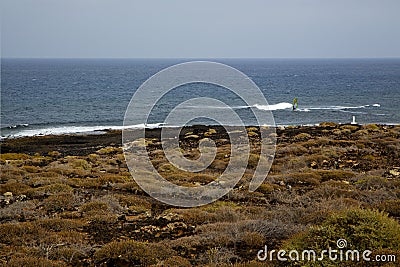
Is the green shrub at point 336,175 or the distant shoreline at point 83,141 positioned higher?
the green shrub at point 336,175

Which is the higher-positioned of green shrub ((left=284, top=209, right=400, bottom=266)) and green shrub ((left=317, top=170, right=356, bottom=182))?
green shrub ((left=284, top=209, right=400, bottom=266))

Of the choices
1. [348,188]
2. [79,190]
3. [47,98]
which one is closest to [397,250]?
[348,188]

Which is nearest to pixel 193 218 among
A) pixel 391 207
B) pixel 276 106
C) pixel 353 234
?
pixel 353 234

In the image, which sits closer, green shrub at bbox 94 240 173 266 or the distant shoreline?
green shrub at bbox 94 240 173 266

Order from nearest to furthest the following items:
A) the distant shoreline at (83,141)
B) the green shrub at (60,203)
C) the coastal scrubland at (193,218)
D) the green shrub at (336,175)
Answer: the coastal scrubland at (193,218) → the green shrub at (60,203) → the green shrub at (336,175) → the distant shoreline at (83,141)

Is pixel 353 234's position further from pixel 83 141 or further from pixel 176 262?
pixel 83 141

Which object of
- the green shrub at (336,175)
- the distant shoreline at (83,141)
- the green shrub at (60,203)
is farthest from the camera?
the distant shoreline at (83,141)

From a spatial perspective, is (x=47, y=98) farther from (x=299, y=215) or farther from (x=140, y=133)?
(x=299, y=215)

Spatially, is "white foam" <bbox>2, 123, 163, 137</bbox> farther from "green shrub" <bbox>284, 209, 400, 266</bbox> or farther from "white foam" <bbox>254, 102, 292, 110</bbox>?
"green shrub" <bbox>284, 209, 400, 266</bbox>

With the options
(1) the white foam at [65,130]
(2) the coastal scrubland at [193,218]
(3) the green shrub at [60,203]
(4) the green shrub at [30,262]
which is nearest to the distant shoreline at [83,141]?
(1) the white foam at [65,130]

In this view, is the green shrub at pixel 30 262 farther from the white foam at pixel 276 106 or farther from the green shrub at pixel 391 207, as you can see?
the white foam at pixel 276 106

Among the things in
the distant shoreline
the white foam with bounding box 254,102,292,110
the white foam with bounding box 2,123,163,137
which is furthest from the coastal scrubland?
the white foam with bounding box 254,102,292,110

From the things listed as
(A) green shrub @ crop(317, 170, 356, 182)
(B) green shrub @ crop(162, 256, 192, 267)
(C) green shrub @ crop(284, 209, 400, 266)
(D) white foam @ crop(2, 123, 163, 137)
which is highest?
(C) green shrub @ crop(284, 209, 400, 266)

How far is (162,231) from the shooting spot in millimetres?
9828
